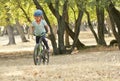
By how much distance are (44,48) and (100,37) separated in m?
18.6

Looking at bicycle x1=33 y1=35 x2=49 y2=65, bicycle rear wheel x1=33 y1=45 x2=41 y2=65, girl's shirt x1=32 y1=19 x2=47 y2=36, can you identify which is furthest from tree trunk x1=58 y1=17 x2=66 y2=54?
girl's shirt x1=32 y1=19 x2=47 y2=36

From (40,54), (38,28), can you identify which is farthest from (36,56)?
(38,28)

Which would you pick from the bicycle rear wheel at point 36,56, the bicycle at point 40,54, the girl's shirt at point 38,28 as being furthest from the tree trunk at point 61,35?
the girl's shirt at point 38,28

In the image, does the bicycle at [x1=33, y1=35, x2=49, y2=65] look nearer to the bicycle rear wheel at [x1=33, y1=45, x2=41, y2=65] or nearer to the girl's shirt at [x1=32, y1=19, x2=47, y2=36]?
the bicycle rear wheel at [x1=33, y1=45, x2=41, y2=65]

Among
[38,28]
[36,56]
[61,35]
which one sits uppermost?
[38,28]

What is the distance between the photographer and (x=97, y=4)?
23.1 meters

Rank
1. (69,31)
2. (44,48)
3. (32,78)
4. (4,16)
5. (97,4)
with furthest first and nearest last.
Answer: (4,16), (69,31), (97,4), (44,48), (32,78)

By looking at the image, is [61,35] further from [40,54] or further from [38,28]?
[38,28]

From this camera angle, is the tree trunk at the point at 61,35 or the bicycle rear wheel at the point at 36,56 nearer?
the bicycle rear wheel at the point at 36,56

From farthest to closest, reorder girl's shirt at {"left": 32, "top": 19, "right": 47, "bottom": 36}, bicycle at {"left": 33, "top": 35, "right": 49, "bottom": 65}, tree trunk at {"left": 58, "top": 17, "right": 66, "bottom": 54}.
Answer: tree trunk at {"left": 58, "top": 17, "right": 66, "bottom": 54} → bicycle at {"left": 33, "top": 35, "right": 49, "bottom": 65} → girl's shirt at {"left": 32, "top": 19, "right": 47, "bottom": 36}

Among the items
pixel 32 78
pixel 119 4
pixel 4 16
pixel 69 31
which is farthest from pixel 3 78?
pixel 4 16

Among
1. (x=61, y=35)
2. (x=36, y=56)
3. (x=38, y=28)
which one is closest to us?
(x=38, y=28)

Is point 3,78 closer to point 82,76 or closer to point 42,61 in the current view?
Answer: point 82,76

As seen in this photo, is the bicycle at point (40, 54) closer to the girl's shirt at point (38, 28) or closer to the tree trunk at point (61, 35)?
the girl's shirt at point (38, 28)
